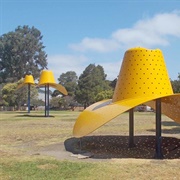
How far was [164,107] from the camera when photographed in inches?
579

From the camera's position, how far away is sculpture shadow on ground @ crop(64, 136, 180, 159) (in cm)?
1227

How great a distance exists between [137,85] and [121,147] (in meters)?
3.32

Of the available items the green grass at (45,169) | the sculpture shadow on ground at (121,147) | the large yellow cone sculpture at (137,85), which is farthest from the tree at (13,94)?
the green grass at (45,169)

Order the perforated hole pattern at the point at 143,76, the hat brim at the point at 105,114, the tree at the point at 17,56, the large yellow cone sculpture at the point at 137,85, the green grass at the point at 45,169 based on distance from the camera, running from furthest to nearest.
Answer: the tree at the point at 17,56, the perforated hole pattern at the point at 143,76, the large yellow cone sculpture at the point at 137,85, the hat brim at the point at 105,114, the green grass at the point at 45,169

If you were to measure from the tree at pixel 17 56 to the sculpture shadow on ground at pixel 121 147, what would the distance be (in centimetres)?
6654

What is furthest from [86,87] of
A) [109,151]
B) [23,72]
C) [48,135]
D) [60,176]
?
[60,176]

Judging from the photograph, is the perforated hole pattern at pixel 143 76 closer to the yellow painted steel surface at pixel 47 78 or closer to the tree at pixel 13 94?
the yellow painted steel surface at pixel 47 78

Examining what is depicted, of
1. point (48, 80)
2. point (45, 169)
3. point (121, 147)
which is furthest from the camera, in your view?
point (48, 80)

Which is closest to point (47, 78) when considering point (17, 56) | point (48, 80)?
point (48, 80)

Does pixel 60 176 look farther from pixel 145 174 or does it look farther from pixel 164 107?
pixel 164 107

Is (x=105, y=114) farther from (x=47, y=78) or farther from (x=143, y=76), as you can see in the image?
(x=47, y=78)

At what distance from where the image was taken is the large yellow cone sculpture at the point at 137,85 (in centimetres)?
1112

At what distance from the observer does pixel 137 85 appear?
1173cm

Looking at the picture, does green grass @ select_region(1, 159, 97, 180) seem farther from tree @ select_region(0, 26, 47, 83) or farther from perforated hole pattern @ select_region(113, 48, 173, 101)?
tree @ select_region(0, 26, 47, 83)
